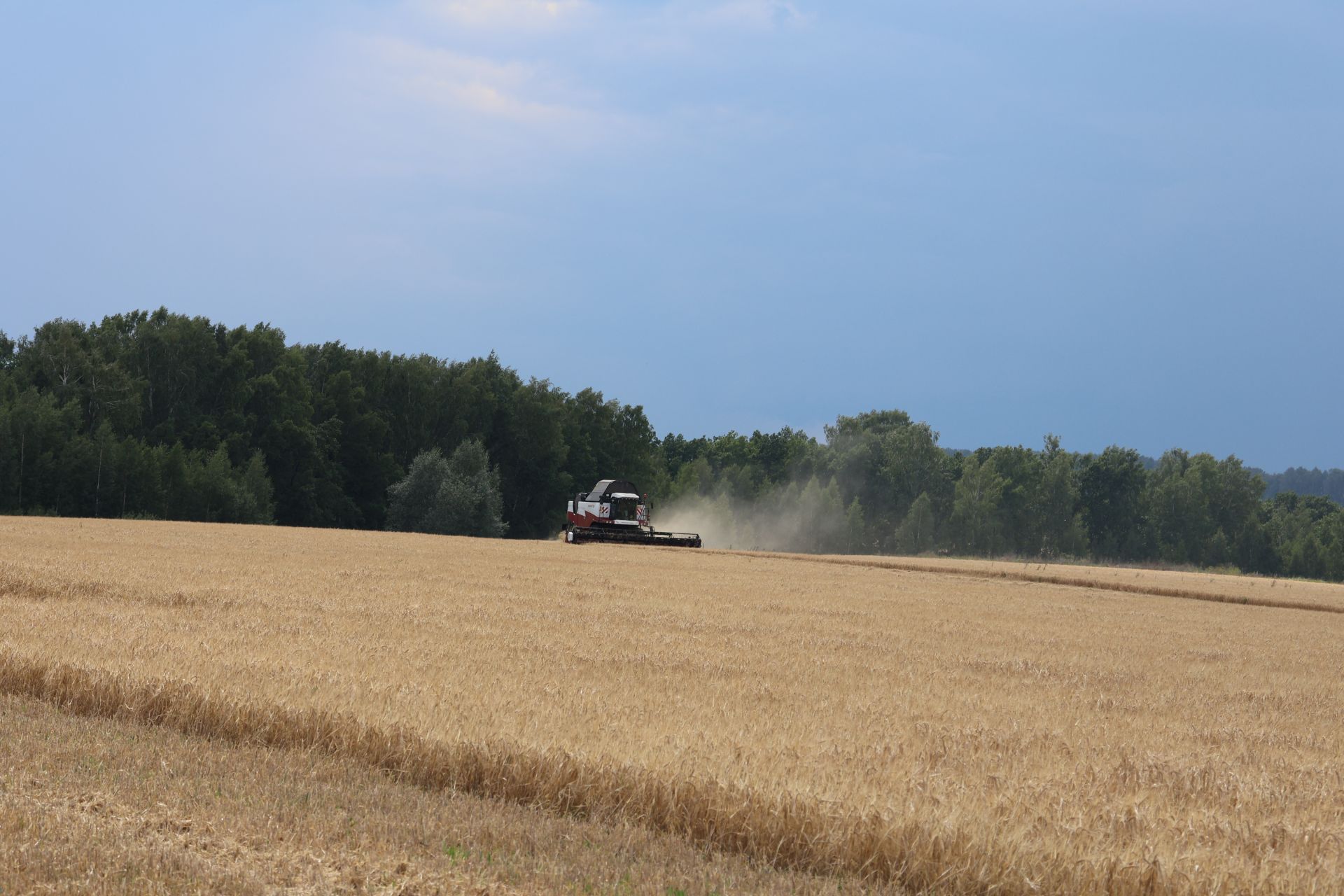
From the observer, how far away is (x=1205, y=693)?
12.0m

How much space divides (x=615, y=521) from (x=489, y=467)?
2009 inches

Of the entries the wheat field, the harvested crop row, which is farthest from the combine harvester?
the wheat field

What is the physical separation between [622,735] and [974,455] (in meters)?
139

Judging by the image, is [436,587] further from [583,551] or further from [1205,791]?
[583,551]

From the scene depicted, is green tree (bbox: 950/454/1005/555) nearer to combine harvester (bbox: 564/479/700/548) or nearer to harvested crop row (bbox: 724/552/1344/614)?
harvested crop row (bbox: 724/552/1344/614)

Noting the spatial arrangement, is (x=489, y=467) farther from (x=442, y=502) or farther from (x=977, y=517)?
(x=977, y=517)

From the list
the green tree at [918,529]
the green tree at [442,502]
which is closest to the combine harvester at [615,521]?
the green tree at [442,502]

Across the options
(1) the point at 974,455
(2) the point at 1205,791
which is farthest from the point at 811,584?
(1) the point at 974,455

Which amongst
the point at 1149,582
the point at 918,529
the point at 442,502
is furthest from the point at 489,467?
the point at 1149,582

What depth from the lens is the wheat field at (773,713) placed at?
5.81 m

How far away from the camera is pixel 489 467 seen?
10038cm

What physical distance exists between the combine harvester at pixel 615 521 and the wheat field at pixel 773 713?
3000 centimetres

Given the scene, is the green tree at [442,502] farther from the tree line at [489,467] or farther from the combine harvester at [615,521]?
the combine harvester at [615,521]

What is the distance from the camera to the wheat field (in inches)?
229
